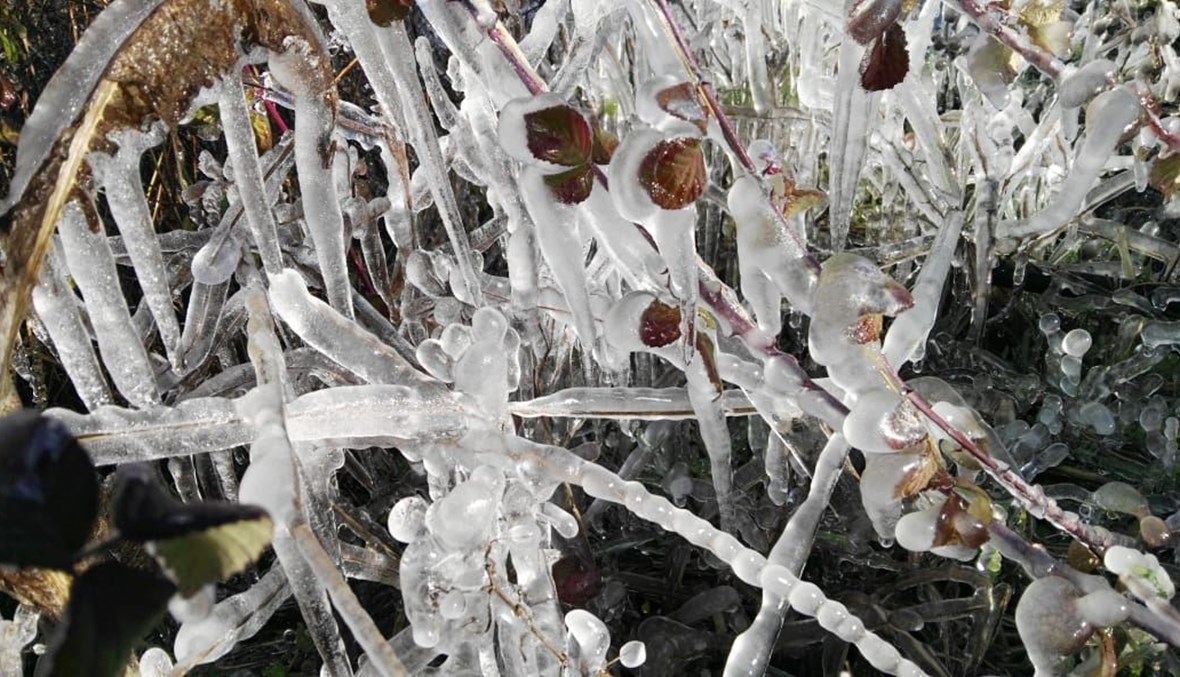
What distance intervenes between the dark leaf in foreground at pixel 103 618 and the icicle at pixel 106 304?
389mm

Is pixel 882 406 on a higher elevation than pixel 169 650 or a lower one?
higher

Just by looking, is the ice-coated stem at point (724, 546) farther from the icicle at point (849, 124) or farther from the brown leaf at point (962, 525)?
the icicle at point (849, 124)

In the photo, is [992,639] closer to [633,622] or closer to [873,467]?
[633,622]

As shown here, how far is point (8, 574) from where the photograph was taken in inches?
18.9

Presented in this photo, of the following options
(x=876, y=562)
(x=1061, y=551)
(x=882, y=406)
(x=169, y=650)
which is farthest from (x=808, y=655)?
(x=169, y=650)

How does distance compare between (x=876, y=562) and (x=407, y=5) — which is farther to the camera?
(x=876, y=562)

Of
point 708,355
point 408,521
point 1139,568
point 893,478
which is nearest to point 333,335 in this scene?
point 408,521

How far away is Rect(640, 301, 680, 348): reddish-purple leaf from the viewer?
0.52m

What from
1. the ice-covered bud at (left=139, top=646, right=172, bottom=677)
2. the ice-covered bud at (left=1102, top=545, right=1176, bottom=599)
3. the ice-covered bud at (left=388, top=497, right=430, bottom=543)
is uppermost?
the ice-covered bud at (left=388, top=497, right=430, bottom=543)

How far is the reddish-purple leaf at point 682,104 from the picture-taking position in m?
0.48

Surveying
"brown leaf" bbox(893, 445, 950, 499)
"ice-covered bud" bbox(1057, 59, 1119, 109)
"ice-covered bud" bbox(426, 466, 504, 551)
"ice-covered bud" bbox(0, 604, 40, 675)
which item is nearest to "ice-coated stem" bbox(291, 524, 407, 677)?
"ice-covered bud" bbox(426, 466, 504, 551)

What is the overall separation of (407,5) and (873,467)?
34 cm

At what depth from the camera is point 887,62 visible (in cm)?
52

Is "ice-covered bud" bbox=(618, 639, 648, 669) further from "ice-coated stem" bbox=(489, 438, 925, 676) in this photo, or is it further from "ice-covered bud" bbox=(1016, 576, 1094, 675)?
"ice-covered bud" bbox=(1016, 576, 1094, 675)
